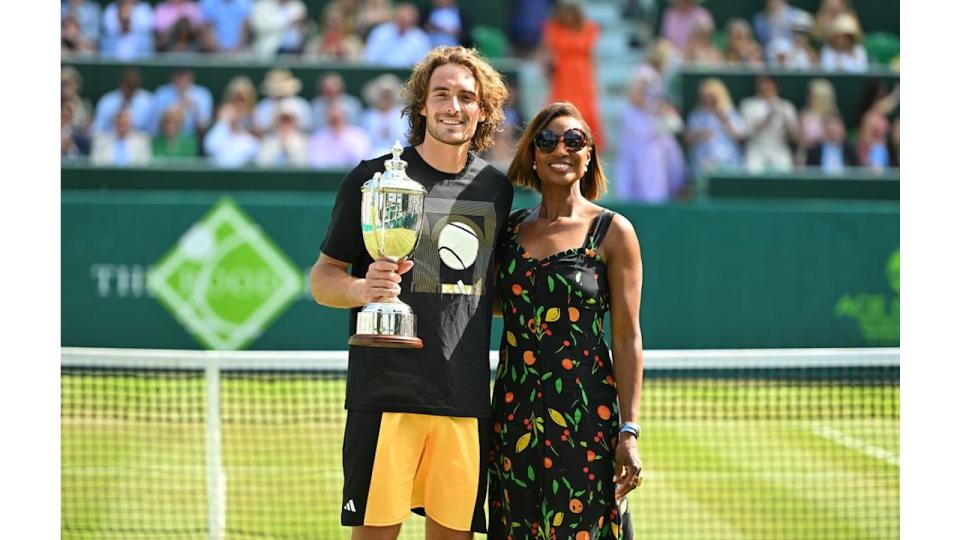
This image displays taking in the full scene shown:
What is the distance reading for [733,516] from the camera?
21.0 ft

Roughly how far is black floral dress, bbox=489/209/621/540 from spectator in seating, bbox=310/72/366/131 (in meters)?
9.26

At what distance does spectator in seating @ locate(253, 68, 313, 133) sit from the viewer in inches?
495

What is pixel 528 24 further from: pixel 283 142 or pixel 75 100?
pixel 75 100

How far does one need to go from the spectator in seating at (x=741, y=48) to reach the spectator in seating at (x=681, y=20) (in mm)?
279

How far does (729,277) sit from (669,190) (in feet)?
5.70

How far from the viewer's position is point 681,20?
47.3ft

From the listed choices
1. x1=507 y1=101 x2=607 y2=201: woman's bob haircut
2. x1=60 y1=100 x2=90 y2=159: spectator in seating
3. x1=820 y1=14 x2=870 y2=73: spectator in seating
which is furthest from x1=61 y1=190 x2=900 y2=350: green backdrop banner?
x1=507 y1=101 x2=607 y2=201: woman's bob haircut

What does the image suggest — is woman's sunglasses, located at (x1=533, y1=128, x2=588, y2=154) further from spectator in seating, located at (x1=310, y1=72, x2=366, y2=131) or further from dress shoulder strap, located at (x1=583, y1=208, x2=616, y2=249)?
spectator in seating, located at (x1=310, y1=72, x2=366, y2=131)

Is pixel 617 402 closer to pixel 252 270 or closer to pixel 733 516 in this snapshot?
pixel 733 516

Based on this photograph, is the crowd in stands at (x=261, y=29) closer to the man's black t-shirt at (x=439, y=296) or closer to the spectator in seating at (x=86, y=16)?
the spectator in seating at (x=86, y=16)

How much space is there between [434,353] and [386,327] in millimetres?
196

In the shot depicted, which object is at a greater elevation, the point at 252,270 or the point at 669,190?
the point at 669,190

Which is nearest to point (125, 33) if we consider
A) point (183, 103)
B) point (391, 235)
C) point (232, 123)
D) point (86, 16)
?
point (86, 16)
